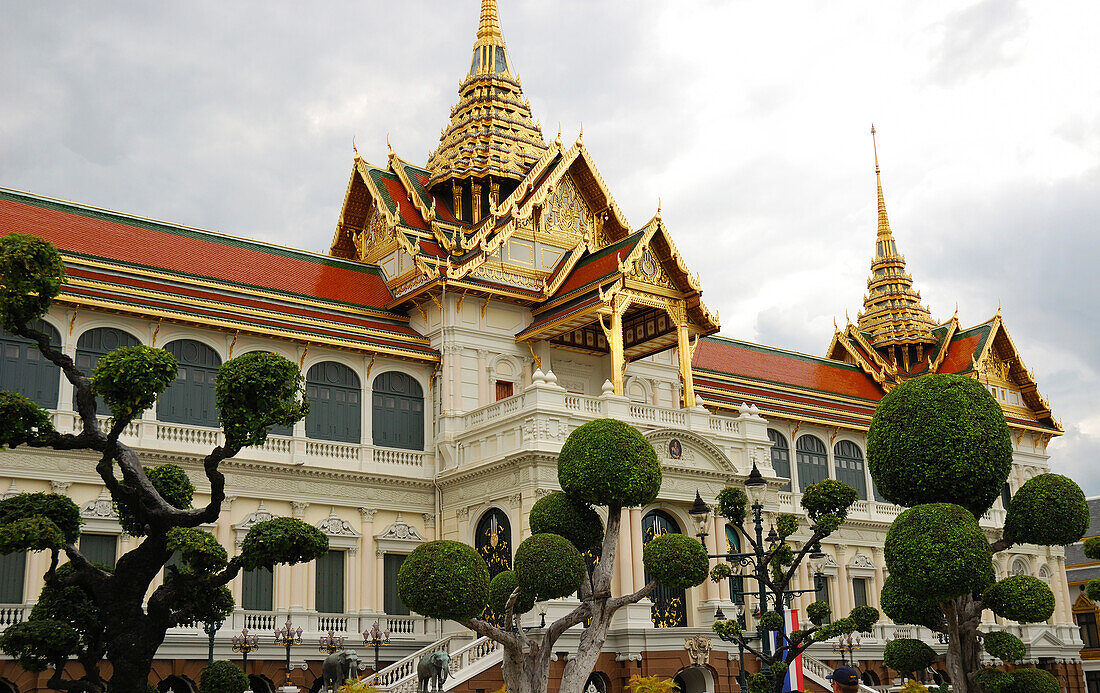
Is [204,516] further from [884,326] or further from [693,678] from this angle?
[884,326]

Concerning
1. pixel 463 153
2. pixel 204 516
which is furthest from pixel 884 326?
pixel 204 516

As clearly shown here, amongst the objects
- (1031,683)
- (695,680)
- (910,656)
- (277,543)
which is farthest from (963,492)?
(695,680)

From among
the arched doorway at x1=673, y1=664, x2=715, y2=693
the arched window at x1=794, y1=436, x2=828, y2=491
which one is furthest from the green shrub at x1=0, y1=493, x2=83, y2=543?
the arched window at x1=794, y1=436, x2=828, y2=491

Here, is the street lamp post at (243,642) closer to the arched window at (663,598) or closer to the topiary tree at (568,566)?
the topiary tree at (568,566)

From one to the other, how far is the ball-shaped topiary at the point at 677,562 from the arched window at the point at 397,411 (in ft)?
45.8

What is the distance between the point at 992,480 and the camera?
68.0 feet

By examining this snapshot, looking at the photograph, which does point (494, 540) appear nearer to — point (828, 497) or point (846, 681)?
point (828, 497)

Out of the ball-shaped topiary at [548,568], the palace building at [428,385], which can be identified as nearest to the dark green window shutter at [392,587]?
the palace building at [428,385]

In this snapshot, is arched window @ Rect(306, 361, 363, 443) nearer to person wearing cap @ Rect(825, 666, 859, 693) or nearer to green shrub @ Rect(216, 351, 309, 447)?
green shrub @ Rect(216, 351, 309, 447)

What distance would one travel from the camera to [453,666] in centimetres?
2680

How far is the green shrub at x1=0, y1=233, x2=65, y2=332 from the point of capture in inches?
664

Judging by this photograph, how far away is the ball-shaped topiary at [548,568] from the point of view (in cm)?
2014

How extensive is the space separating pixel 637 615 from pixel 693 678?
10.7 feet

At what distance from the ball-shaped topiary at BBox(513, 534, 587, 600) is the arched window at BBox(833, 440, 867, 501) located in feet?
87.4
